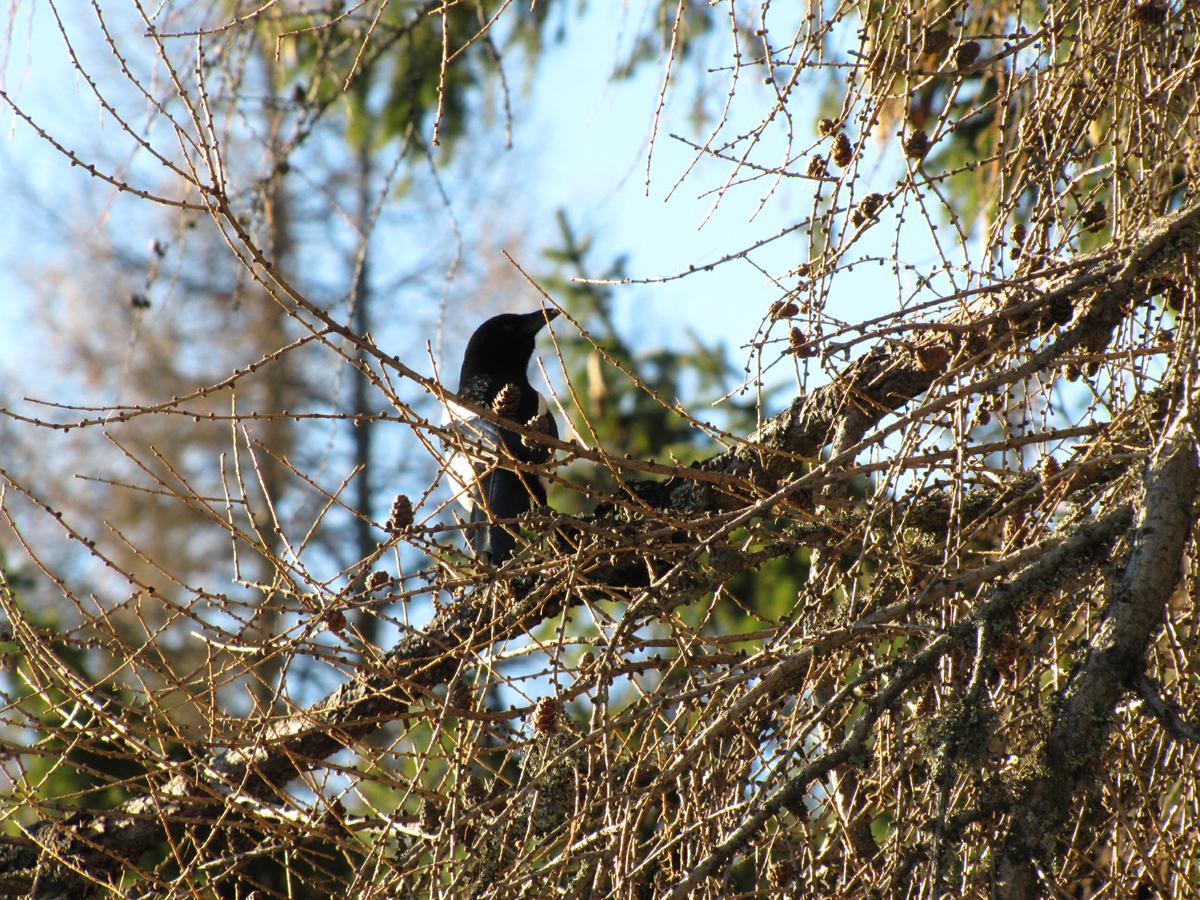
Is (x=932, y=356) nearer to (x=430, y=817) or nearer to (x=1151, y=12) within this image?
(x=1151, y=12)

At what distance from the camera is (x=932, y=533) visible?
8.96 feet

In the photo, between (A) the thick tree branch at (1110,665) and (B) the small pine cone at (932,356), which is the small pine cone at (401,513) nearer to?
(B) the small pine cone at (932,356)

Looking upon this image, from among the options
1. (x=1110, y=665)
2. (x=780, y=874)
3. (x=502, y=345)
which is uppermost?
(x=502, y=345)

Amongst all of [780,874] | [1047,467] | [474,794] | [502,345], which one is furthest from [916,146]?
[502,345]

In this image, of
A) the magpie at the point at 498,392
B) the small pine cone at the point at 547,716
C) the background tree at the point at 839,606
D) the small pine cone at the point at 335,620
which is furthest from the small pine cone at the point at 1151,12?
the magpie at the point at 498,392

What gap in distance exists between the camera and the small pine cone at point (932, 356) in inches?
86.4

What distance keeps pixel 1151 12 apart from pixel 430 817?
1901 millimetres

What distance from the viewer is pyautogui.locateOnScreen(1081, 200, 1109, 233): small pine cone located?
237cm

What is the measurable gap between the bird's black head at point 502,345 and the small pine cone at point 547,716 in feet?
8.80

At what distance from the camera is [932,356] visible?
2205 millimetres

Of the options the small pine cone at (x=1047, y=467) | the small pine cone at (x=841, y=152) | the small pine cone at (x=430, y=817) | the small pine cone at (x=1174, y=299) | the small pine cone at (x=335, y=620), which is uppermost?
the small pine cone at (x=841, y=152)

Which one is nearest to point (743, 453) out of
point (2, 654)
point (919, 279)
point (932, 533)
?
point (932, 533)

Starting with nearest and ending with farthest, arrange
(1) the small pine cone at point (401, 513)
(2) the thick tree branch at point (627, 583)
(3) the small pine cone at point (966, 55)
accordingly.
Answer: (2) the thick tree branch at point (627, 583) → (3) the small pine cone at point (966, 55) → (1) the small pine cone at point (401, 513)

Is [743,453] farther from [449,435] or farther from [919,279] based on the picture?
[449,435]
